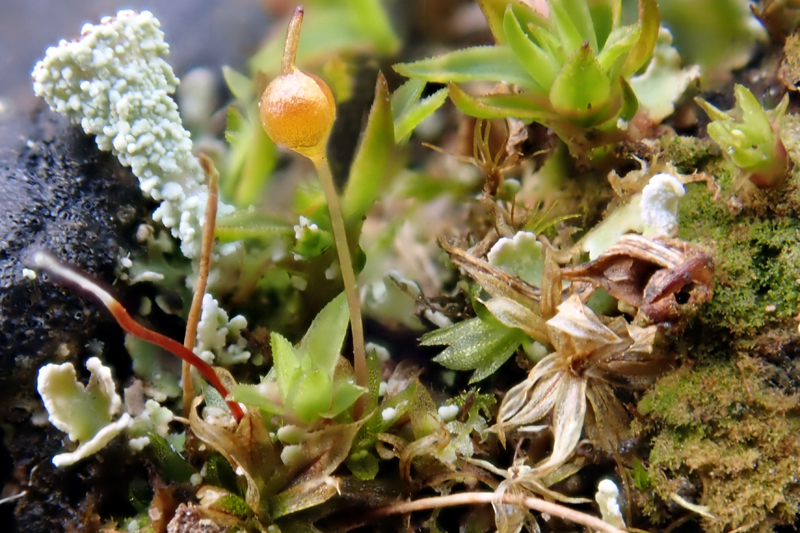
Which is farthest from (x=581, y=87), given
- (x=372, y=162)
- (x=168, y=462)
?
(x=168, y=462)

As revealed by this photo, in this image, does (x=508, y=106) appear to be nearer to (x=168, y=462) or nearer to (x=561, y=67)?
(x=561, y=67)

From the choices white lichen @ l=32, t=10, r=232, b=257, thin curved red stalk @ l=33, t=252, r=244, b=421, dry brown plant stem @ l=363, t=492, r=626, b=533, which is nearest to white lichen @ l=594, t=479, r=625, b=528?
dry brown plant stem @ l=363, t=492, r=626, b=533

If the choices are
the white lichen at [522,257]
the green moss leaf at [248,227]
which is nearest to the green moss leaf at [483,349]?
the white lichen at [522,257]

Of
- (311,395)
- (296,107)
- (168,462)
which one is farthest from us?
(168,462)

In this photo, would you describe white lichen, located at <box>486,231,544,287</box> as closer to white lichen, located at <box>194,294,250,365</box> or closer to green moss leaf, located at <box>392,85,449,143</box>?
green moss leaf, located at <box>392,85,449,143</box>

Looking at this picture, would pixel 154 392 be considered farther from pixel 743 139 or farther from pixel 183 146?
pixel 743 139

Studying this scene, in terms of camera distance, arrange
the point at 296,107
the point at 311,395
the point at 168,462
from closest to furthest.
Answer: the point at 296,107 → the point at 311,395 → the point at 168,462
